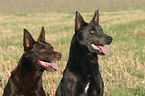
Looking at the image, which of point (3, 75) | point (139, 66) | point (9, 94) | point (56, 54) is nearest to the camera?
point (9, 94)

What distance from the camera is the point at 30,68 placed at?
13.3 feet

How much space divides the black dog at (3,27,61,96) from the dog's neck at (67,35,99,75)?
338 mm

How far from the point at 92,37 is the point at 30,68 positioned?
54.7 inches

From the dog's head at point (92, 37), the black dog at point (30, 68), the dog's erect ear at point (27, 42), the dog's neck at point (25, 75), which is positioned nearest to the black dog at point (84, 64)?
the dog's head at point (92, 37)

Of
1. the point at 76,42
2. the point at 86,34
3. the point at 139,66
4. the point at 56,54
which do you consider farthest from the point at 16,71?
the point at 139,66

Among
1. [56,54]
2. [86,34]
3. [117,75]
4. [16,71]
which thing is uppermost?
[86,34]

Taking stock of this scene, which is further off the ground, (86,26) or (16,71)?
(86,26)

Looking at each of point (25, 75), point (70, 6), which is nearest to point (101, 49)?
point (25, 75)

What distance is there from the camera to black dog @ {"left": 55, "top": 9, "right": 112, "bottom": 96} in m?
4.14

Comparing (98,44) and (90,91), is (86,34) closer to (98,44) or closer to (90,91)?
(98,44)

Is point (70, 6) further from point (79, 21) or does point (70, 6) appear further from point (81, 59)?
point (81, 59)

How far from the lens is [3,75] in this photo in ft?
21.0

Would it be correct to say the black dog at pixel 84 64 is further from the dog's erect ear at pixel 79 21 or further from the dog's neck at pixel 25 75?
the dog's neck at pixel 25 75

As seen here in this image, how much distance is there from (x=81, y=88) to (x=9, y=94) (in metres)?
1.40
